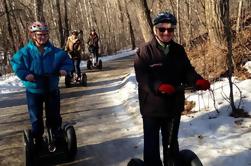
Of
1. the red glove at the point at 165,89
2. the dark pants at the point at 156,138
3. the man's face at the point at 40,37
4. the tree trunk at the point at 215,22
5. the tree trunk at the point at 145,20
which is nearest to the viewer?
the red glove at the point at 165,89

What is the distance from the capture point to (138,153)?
22.0 feet

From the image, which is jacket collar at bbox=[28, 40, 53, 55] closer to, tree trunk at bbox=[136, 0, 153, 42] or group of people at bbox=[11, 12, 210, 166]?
group of people at bbox=[11, 12, 210, 166]

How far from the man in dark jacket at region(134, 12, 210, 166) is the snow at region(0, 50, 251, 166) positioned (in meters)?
1.51

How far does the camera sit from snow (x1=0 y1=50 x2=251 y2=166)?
578 centimetres

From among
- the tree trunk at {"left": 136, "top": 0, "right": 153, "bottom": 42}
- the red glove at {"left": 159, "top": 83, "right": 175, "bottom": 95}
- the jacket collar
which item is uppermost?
the tree trunk at {"left": 136, "top": 0, "right": 153, "bottom": 42}

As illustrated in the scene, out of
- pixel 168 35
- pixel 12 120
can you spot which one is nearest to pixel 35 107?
pixel 168 35

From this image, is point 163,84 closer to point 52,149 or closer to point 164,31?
point 164,31

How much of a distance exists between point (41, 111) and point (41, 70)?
654mm

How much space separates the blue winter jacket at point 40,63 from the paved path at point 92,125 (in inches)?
50.7

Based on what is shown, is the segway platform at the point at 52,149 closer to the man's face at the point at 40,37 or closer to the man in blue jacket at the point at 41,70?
the man in blue jacket at the point at 41,70

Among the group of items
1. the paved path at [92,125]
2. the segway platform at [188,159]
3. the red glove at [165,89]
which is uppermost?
the red glove at [165,89]

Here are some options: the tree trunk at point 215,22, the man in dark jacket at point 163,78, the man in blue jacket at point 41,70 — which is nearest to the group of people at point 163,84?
the man in dark jacket at point 163,78

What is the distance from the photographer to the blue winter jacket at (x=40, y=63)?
6.13m

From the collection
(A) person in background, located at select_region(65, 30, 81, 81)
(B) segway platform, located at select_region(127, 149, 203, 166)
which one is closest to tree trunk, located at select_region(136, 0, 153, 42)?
(A) person in background, located at select_region(65, 30, 81, 81)
